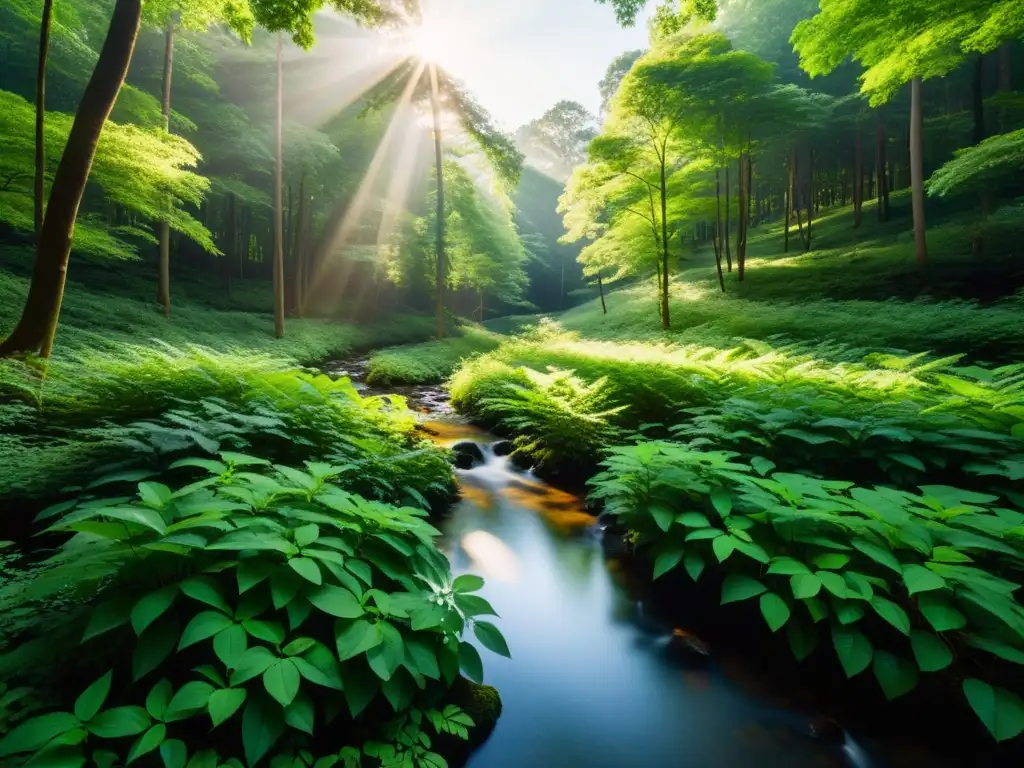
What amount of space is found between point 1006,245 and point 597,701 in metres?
22.0

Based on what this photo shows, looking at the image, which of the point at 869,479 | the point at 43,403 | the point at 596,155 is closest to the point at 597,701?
the point at 869,479

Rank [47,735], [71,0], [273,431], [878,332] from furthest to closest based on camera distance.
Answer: [71,0] < [878,332] < [273,431] < [47,735]

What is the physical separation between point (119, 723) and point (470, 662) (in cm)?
135

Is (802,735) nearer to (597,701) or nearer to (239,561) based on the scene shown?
(597,701)

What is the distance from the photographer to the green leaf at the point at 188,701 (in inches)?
63.4

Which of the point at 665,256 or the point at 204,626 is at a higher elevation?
the point at 665,256

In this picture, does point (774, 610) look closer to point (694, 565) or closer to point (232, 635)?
point (694, 565)

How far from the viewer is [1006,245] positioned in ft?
52.4

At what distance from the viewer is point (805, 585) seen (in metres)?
2.55

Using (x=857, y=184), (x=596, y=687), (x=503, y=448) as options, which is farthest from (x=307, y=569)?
(x=857, y=184)

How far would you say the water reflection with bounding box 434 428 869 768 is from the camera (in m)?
2.51

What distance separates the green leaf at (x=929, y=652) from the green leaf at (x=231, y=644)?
10.2 feet

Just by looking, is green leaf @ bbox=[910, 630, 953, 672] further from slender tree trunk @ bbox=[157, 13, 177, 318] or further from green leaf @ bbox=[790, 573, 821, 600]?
slender tree trunk @ bbox=[157, 13, 177, 318]

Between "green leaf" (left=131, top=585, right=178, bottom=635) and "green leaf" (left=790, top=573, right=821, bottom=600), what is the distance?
2948 mm
